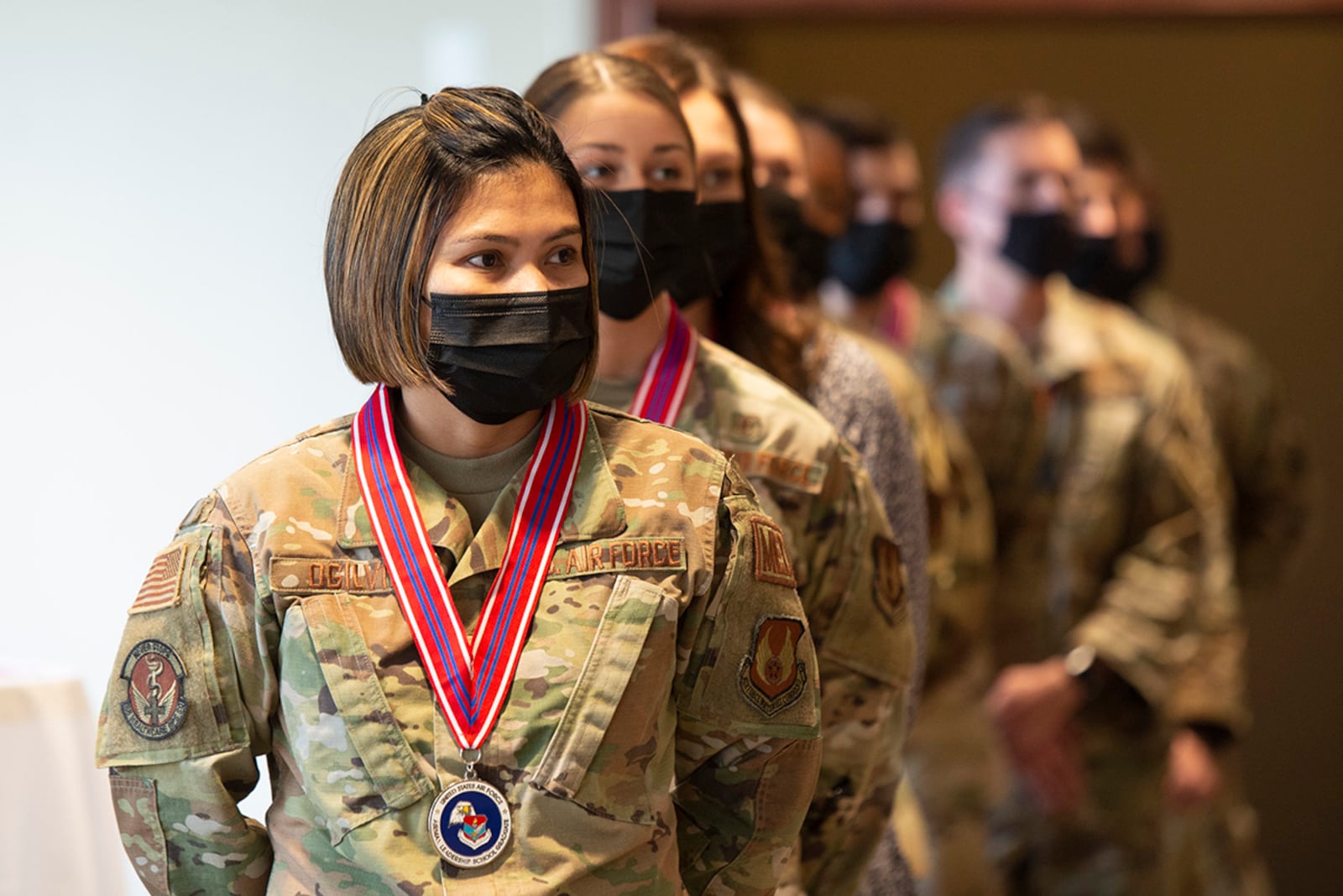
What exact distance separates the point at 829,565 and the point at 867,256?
86.0 inches

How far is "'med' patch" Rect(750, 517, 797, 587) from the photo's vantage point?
1.83 m

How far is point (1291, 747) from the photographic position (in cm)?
726

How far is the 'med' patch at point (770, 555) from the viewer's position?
183cm

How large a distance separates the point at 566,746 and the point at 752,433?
2.41 feet

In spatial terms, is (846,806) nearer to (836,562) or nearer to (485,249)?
(836,562)

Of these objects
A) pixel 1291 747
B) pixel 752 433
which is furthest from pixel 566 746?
pixel 1291 747

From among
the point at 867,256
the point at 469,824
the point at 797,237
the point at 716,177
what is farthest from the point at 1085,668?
the point at 469,824

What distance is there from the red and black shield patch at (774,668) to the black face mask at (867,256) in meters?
2.62

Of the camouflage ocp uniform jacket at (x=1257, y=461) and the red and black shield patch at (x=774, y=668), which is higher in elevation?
the red and black shield patch at (x=774, y=668)

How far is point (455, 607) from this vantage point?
1.69 meters

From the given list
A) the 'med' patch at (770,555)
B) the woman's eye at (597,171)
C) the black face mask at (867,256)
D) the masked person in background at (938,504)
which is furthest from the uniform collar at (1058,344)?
the 'med' patch at (770,555)

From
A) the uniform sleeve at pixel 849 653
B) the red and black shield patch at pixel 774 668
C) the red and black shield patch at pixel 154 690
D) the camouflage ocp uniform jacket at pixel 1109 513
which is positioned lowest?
the camouflage ocp uniform jacket at pixel 1109 513

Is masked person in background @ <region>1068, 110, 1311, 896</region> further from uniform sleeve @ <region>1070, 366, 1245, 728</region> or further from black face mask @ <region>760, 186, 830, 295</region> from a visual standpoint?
black face mask @ <region>760, 186, 830, 295</region>

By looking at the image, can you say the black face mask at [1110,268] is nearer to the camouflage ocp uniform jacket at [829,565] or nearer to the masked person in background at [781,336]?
the masked person in background at [781,336]
